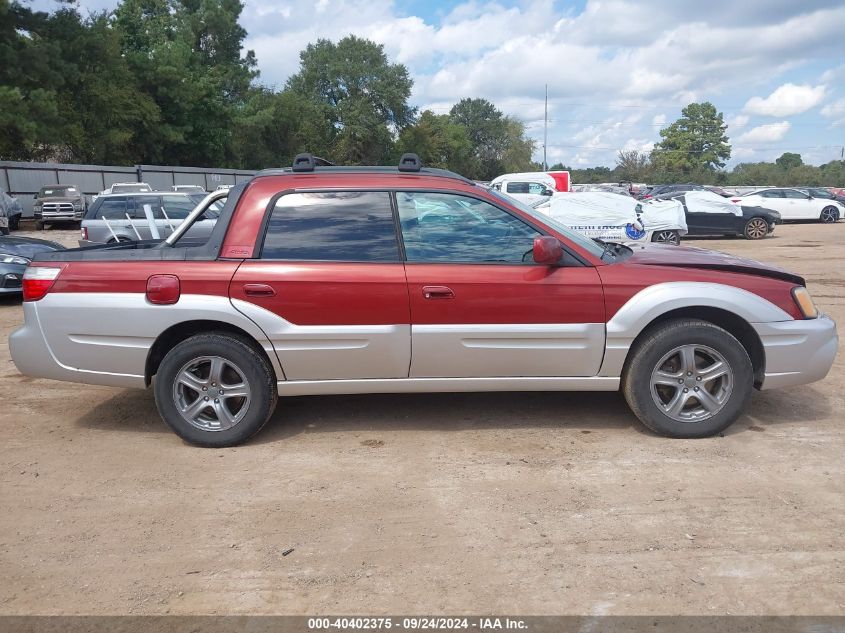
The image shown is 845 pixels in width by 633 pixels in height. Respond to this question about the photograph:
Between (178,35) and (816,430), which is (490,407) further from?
(178,35)

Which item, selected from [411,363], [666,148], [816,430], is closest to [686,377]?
[816,430]

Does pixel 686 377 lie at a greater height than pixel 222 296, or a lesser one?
lesser

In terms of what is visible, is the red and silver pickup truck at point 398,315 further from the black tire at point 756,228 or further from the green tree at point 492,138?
the green tree at point 492,138

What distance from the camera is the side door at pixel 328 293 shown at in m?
4.30

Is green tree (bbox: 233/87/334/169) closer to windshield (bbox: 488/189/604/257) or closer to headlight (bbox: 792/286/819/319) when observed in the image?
windshield (bbox: 488/189/604/257)

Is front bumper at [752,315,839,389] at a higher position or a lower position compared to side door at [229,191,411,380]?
lower

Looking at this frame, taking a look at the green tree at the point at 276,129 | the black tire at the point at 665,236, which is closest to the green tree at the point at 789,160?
the green tree at the point at 276,129

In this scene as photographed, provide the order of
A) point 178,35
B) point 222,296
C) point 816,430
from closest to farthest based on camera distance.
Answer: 1. point 222,296
2. point 816,430
3. point 178,35

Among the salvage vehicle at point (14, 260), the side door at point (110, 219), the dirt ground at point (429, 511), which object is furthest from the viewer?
the side door at point (110, 219)

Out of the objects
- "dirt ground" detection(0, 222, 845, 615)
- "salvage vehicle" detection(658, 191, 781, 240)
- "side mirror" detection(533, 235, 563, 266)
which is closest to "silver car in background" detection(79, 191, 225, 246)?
"dirt ground" detection(0, 222, 845, 615)

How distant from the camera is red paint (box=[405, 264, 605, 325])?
4309 millimetres

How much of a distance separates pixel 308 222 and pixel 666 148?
4170 inches

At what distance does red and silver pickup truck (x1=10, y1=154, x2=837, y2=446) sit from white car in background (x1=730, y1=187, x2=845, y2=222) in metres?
25.7

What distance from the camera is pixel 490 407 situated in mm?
5141
